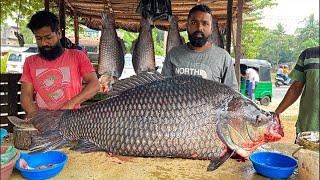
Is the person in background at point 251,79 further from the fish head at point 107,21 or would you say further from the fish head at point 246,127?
the fish head at point 246,127

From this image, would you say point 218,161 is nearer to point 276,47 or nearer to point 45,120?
point 45,120

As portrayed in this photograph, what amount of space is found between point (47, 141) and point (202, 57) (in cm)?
144

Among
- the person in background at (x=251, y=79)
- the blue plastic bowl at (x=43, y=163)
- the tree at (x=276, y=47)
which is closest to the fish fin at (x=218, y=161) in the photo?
the blue plastic bowl at (x=43, y=163)

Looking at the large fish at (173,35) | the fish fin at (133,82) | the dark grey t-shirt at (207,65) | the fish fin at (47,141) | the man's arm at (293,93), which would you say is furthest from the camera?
the large fish at (173,35)

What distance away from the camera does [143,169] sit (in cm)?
192

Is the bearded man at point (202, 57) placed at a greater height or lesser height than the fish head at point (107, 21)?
lesser

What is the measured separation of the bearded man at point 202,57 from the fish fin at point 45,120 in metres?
1.15

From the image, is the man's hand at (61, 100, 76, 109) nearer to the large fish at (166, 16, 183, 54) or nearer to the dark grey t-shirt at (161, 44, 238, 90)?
the dark grey t-shirt at (161, 44, 238, 90)

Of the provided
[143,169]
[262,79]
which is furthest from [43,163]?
[262,79]

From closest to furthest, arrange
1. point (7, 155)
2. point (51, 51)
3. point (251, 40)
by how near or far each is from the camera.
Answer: point (7, 155) → point (51, 51) → point (251, 40)

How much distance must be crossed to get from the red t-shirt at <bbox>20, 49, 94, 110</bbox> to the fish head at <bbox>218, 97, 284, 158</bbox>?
4.79ft

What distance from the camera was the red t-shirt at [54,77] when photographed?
9.42 ft

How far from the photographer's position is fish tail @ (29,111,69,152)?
1.99m

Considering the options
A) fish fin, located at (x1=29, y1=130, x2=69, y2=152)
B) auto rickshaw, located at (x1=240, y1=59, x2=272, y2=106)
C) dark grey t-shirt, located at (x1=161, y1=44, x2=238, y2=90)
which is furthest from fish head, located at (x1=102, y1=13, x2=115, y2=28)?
auto rickshaw, located at (x1=240, y1=59, x2=272, y2=106)
